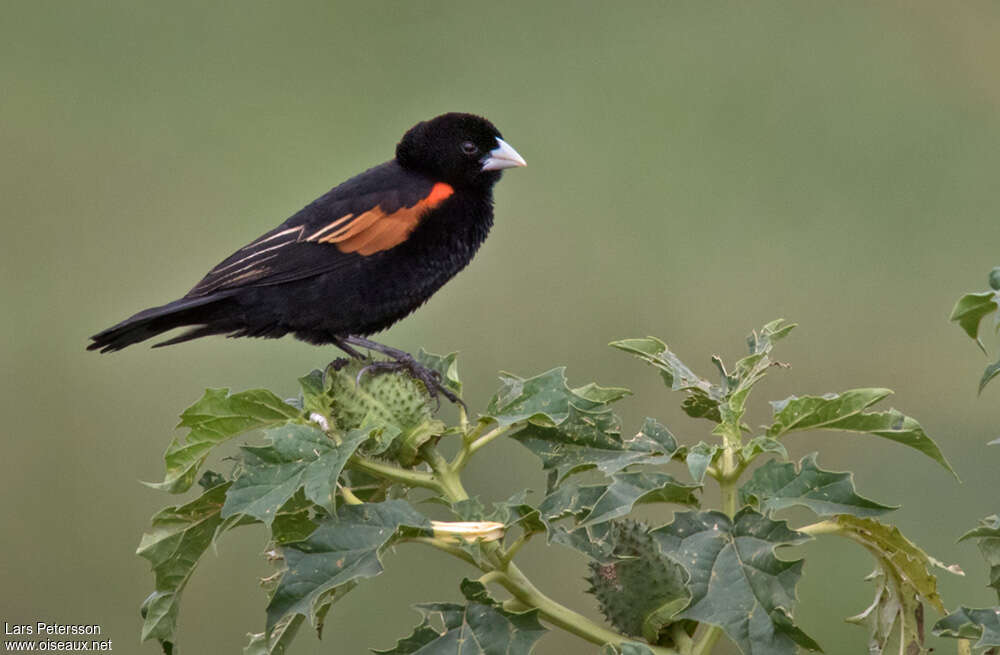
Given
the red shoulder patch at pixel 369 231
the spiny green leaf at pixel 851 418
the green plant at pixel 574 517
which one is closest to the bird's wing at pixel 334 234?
the red shoulder patch at pixel 369 231

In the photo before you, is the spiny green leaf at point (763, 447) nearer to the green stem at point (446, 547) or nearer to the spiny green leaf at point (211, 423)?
the green stem at point (446, 547)

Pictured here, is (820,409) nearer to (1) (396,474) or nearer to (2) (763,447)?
(2) (763,447)

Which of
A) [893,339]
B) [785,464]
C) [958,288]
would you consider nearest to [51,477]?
[893,339]

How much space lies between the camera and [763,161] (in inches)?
247

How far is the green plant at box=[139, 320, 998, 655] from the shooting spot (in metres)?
1.40

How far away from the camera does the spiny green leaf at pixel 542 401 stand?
63.5 inches

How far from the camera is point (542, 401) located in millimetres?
1649

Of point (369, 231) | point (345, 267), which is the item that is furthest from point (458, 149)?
point (345, 267)

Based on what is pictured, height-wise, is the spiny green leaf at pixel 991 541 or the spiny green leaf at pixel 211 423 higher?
the spiny green leaf at pixel 211 423

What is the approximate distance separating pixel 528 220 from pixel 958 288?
196 cm

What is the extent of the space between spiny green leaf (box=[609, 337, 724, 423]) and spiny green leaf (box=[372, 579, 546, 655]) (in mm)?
364

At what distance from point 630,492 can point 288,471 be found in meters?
0.43

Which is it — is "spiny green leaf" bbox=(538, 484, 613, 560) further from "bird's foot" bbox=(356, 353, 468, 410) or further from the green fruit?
"bird's foot" bbox=(356, 353, 468, 410)

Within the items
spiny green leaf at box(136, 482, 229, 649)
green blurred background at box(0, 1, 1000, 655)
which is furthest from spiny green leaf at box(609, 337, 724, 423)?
green blurred background at box(0, 1, 1000, 655)
